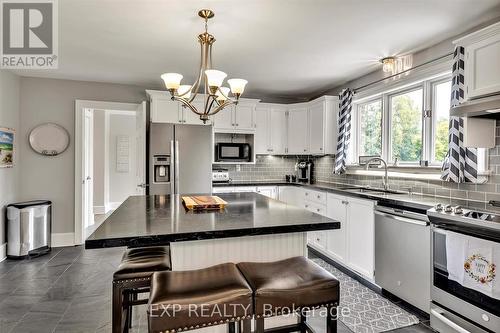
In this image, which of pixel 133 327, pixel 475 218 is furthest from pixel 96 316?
pixel 475 218

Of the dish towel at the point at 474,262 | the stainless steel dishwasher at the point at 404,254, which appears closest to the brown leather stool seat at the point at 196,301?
the dish towel at the point at 474,262

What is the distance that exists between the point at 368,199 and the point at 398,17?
5.45 feet

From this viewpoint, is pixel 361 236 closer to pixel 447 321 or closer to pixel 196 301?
pixel 447 321

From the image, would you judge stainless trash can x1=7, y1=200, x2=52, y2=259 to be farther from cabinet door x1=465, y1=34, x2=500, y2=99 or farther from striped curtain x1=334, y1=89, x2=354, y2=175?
cabinet door x1=465, y1=34, x2=500, y2=99

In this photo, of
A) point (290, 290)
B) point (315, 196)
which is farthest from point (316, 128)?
point (290, 290)

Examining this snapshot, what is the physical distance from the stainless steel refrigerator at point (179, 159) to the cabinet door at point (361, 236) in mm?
1975

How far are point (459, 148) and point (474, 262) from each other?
1.04 m

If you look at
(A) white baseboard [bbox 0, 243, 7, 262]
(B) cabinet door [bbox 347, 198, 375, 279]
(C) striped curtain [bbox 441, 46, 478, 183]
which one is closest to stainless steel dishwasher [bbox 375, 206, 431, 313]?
(B) cabinet door [bbox 347, 198, 375, 279]

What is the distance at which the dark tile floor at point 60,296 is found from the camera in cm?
226

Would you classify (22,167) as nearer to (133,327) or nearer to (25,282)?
(25,282)

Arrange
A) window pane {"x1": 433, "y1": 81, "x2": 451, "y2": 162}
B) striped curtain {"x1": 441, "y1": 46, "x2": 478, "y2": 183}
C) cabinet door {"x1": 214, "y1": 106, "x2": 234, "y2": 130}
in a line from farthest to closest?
1. cabinet door {"x1": 214, "y1": 106, "x2": 234, "y2": 130}
2. window pane {"x1": 433, "y1": 81, "x2": 451, "y2": 162}
3. striped curtain {"x1": 441, "y1": 46, "x2": 478, "y2": 183}

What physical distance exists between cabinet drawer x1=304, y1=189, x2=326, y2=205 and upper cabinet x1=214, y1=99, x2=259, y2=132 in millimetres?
1386

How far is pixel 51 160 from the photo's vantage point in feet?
14.0

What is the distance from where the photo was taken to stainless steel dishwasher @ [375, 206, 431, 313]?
231 centimetres
